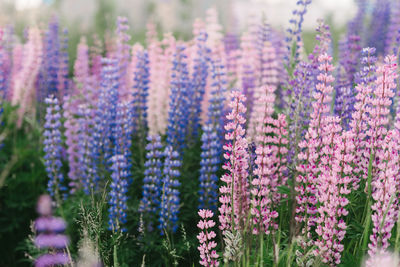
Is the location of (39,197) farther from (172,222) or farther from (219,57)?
(219,57)

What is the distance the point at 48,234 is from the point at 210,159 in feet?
5.49

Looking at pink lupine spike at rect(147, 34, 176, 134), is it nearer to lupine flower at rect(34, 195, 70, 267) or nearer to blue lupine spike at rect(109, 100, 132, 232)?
blue lupine spike at rect(109, 100, 132, 232)

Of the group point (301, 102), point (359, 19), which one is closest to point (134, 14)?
point (359, 19)

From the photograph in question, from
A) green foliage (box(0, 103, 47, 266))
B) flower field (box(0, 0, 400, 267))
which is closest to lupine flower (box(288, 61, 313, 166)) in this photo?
flower field (box(0, 0, 400, 267))

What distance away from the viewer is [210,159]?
3.82 m

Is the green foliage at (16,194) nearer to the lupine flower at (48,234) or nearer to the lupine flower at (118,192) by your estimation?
the lupine flower at (48,234)

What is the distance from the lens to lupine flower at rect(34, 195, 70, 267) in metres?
3.66

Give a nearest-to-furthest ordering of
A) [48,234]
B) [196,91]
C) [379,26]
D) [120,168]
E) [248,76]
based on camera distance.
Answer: [120,168] → [48,234] → [196,91] → [248,76] → [379,26]

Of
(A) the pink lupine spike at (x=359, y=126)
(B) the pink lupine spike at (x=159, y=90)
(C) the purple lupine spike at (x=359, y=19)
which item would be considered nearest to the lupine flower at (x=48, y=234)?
(B) the pink lupine spike at (x=159, y=90)

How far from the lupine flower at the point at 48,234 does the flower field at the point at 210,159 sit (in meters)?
0.02

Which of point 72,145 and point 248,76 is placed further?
point 248,76

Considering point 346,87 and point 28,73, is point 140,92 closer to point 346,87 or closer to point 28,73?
point 28,73

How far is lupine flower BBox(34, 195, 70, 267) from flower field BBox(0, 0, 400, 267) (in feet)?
0.06

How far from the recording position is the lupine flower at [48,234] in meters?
3.66
